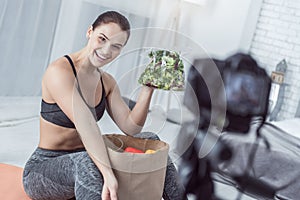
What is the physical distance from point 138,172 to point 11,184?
1.08 ft

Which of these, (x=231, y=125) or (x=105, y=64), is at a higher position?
(x=105, y=64)

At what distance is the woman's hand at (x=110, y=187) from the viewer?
864 millimetres

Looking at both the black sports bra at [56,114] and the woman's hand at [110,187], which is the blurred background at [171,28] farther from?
the woman's hand at [110,187]

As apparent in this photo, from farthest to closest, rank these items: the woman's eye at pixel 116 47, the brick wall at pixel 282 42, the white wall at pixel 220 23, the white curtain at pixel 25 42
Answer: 1. the white wall at pixel 220 23
2. the brick wall at pixel 282 42
3. the white curtain at pixel 25 42
4. the woman's eye at pixel 116 47

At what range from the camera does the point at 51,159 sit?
0.99 m

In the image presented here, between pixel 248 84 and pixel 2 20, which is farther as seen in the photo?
pixel 2 20

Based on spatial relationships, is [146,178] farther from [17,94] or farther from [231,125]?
[17,94]

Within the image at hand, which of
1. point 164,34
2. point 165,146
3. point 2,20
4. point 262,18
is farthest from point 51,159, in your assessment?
point 262,18

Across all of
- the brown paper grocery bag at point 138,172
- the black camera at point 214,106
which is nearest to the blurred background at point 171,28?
the black camera at point 214,106

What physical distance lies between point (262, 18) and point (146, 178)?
109 inches

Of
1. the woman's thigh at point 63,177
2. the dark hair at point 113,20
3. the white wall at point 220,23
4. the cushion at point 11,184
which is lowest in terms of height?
the cushion at point 11,184

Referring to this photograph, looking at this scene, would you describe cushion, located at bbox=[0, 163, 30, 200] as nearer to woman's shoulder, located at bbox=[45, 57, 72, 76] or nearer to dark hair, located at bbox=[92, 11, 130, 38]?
woman's shoulder, located at bbox=[45, 57, 72, 76]

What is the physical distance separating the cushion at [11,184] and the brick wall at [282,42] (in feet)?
7.95

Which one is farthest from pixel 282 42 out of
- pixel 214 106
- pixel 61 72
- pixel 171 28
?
pixel 61 72
